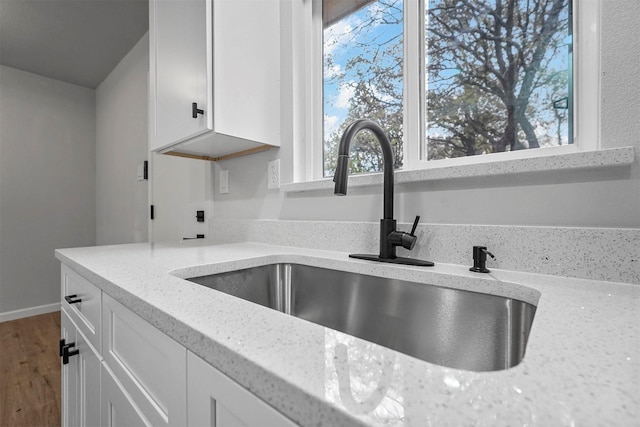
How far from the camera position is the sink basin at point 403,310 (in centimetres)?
56

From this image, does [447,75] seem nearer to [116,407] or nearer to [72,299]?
[116,407]

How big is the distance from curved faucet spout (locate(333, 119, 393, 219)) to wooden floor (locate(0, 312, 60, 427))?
191cm

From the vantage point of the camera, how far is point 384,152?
0.81 metres

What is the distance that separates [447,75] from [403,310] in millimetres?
724

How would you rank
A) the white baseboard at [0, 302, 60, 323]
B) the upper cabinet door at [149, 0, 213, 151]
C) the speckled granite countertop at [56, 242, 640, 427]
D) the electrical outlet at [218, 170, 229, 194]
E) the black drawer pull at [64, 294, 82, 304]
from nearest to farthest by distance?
the speckled granite countertop at [56, 242, 640, 427]
the black drawer pull at [64, 294, 82, 304]
the upper cabinet door at [149, 0, 213, 151]
the electrical outlet at [218, 170, 229, 194]
the white baseboard at [0, 302, 60, 323]

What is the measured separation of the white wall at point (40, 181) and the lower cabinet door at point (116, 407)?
3.05m

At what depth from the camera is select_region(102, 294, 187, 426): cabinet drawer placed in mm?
428

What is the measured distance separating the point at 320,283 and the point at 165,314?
520 millimetres

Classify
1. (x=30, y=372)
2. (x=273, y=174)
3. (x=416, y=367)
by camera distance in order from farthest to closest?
(x=30, y=372) < (x=273, y=174) < (x=416, y=367)

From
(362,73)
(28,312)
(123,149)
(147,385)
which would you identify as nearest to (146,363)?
(147,385)

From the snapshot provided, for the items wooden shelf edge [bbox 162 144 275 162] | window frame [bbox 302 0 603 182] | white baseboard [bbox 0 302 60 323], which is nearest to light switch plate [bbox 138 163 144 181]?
wooden shelf edge [bbox 162 144 275 162]

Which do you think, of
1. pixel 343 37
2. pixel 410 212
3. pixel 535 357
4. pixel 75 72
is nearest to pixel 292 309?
pixel 410 212

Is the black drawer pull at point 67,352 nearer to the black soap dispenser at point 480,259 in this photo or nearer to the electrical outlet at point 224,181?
the electrical outlet at point 224,181

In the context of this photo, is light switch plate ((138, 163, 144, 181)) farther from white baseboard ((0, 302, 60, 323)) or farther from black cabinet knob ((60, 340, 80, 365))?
white baseboard ((0, 302, 60, 323))
